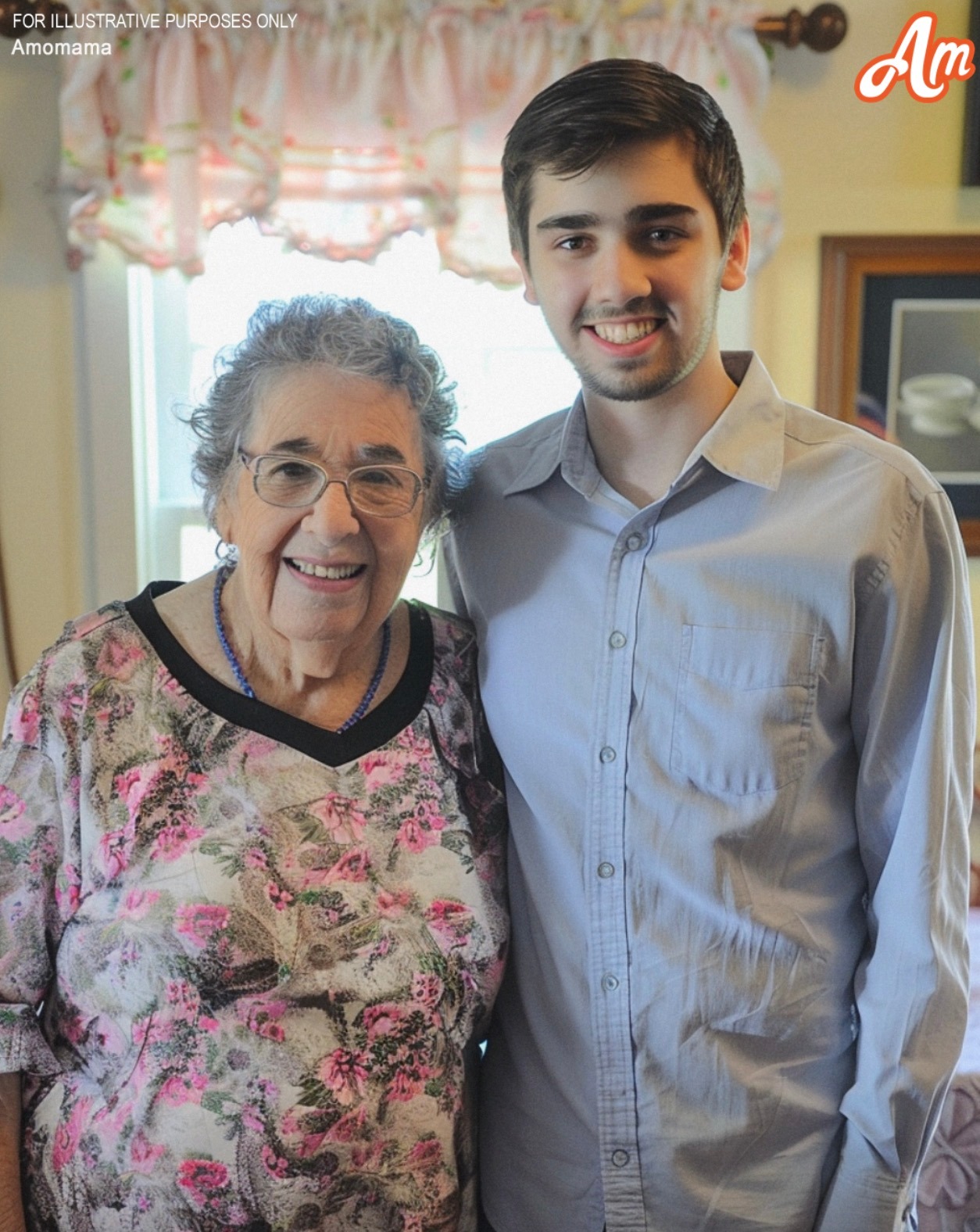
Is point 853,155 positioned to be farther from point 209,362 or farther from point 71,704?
point 71,704

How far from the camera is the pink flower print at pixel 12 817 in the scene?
1.15m

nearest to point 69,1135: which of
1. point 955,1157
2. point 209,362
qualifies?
point 955,1157

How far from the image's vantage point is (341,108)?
233 cm

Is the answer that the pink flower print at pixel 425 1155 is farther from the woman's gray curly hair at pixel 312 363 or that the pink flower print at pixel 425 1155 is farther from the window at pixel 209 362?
the window at pixel 209 362

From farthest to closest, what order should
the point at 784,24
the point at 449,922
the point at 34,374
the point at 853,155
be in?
the point at 34,374
the point at 853,155
the point at 784,24
the point at 449,922

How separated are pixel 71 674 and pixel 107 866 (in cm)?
20

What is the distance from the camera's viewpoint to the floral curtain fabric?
2293 mm

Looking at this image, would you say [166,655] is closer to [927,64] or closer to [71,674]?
[71,674]

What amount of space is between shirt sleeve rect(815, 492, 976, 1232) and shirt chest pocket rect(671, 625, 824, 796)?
2.4 inches

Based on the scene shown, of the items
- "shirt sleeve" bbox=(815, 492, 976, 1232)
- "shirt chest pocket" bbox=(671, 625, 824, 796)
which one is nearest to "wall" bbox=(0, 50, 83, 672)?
"shirt chest pocket" bbox=(671, 625, 824, 796)

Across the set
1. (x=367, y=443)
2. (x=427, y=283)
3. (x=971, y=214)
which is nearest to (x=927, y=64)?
(x=971, y=214)

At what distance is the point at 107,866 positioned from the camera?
115 cm

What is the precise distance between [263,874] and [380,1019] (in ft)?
0.61

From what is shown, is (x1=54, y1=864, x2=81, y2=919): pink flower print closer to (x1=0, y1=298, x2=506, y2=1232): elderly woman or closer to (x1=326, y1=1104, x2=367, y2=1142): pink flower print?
(x1=0, y1=298, x2=506, y2=1232): elderly woman
